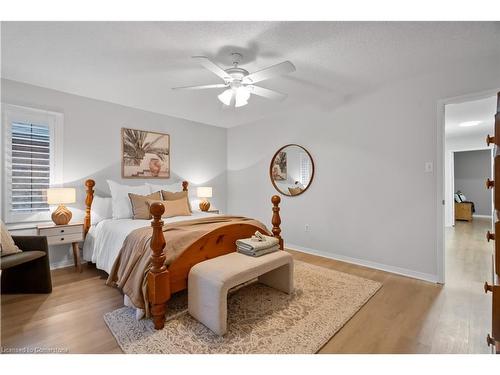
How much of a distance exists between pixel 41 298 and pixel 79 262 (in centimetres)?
73

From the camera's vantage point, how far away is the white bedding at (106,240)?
2.51 metres

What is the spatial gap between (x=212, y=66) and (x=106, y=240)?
221 centimetres

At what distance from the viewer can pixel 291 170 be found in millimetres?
4078

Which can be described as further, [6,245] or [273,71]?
[6,245]

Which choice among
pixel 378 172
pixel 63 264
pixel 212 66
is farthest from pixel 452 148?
pixel 63 264

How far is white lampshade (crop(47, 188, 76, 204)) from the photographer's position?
2.83 m

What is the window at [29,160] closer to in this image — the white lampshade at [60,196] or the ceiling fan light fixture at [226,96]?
the white lampshade at [60,196]

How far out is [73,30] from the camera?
188cm

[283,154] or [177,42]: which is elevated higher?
[177,42]

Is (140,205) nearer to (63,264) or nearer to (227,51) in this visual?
(63,264)

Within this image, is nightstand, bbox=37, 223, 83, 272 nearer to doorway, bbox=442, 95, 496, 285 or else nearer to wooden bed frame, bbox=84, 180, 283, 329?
wooden bed frame, bbox=84, 180, 283, 329

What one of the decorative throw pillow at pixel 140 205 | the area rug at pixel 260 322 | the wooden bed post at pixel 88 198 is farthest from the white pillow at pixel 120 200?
the area rug at pixel 260 322

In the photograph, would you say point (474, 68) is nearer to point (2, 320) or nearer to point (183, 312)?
point (183, 312)
